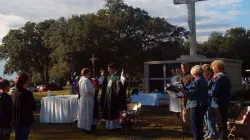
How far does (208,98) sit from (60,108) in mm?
6120

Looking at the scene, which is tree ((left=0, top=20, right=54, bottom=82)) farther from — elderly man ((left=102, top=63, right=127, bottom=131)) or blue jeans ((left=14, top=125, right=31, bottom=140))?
blue jeans ((left=14, top=125, right=31, bottom=140))

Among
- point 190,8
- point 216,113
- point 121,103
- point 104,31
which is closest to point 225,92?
point 216,113

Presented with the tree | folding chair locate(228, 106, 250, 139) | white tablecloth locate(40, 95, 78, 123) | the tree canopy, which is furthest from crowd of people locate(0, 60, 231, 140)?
the tree

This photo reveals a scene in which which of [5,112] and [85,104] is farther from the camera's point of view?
[85,104]

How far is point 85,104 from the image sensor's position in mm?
11203

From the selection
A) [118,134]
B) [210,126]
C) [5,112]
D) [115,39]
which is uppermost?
[115,39]

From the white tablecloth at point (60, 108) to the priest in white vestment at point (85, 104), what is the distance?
5.09 feet

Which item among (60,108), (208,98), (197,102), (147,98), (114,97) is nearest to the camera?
(197,102)

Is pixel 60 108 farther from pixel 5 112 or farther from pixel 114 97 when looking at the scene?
pixel 5 112

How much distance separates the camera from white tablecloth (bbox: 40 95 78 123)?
12977 millimetres

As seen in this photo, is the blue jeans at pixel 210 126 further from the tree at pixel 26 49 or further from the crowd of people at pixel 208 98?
the tree at pixel 26 49

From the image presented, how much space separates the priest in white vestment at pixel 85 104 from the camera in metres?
11.1

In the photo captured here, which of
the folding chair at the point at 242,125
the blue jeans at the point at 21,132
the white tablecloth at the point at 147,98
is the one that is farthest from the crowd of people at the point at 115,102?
the white tablecloth at the point at 147,98

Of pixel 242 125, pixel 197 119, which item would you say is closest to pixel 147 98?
pixel 242 125
